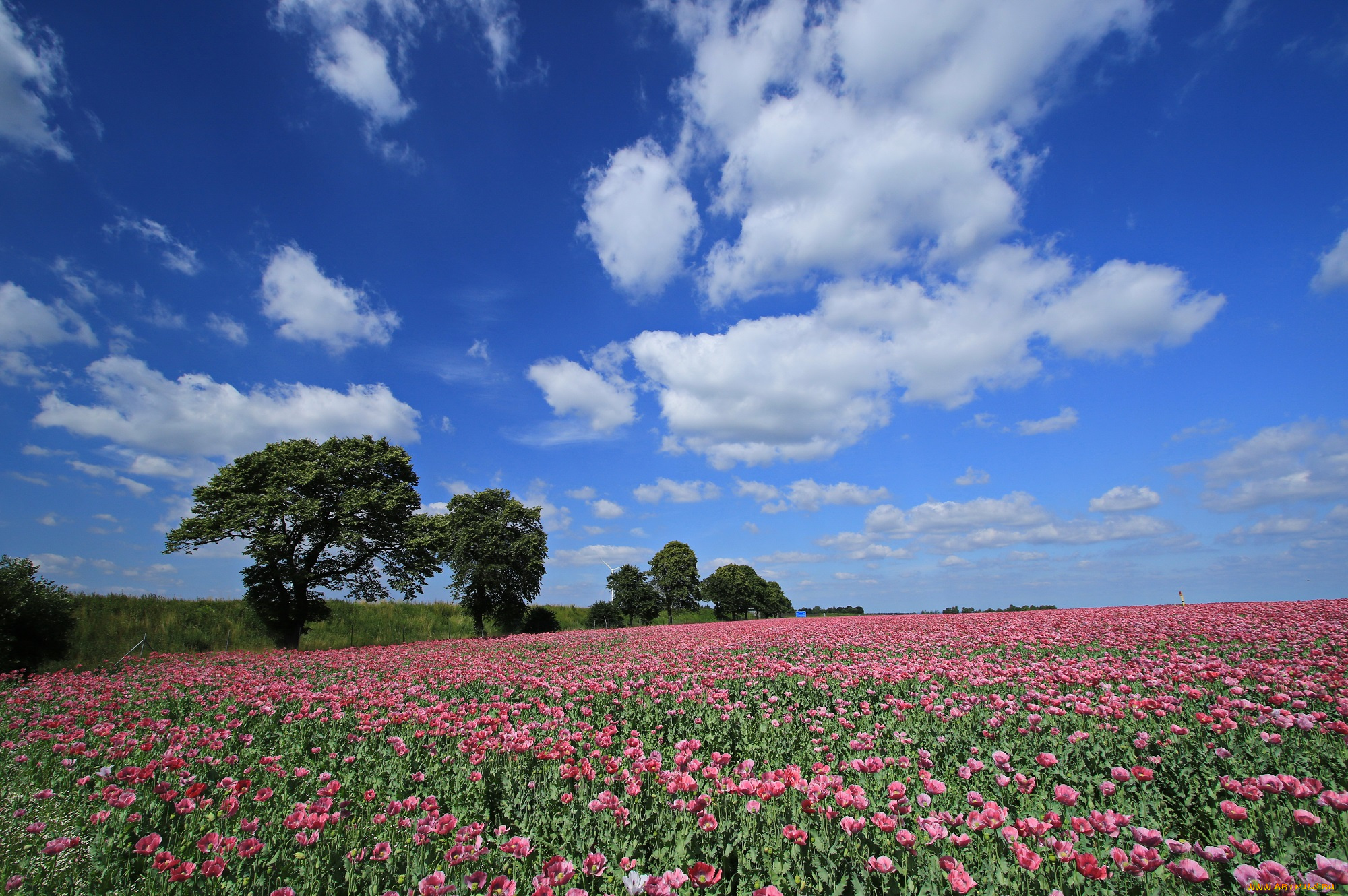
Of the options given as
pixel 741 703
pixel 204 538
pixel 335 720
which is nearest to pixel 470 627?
pixel 204 538

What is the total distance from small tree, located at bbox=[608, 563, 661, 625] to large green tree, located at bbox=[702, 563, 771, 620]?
13.7 metres

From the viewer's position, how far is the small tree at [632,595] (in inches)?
1837

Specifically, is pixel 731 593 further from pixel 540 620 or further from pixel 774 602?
pixel 540 620

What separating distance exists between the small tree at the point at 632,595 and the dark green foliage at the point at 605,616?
1.18ft

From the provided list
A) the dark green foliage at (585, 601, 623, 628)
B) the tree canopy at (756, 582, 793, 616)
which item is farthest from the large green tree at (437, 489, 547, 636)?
the tree canopy at (756, 582, 793, 616)

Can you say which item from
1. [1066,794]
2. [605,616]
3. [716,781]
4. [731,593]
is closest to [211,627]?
[605,616]

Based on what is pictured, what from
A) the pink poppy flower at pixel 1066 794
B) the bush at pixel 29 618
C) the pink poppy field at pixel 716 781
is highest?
the bush at pixel 29 618

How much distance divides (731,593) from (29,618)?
172 feet

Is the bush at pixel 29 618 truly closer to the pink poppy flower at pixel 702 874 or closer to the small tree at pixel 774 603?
the pink poppy flower at pixel 702 874

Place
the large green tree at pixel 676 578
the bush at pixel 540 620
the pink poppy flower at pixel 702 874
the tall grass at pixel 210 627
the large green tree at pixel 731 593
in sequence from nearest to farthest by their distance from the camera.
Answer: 1. the pink poppy flower at pixel 702 874
2. the tall grass at pixel 210 627
3. the bush at pixel 540 620
4. the large green tree at pixel 676 578
5. the large green tree at pixel 731 593

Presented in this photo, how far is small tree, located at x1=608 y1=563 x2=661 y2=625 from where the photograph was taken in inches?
1837

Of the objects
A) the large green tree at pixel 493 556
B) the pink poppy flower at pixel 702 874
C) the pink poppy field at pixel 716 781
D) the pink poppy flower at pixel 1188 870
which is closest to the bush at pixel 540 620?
the large green tree at pixel 493 556

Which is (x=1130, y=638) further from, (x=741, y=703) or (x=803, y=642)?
(x=741, y=703)

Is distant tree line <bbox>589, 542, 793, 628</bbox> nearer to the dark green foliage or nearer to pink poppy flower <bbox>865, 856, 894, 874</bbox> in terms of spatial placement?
the dark green foliage
